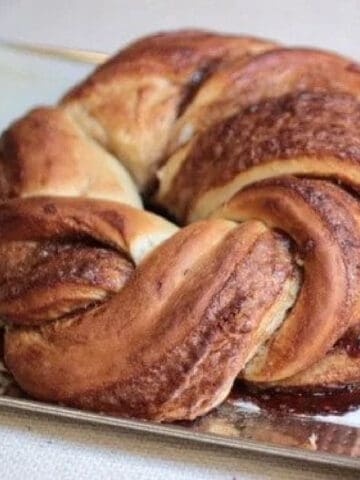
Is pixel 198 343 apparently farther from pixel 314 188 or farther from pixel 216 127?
pixel 216 127

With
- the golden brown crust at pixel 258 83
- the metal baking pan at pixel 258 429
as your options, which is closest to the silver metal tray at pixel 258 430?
the metal baking pan at pixel 258 429

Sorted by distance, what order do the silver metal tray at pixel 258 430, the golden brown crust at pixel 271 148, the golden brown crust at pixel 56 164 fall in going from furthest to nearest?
the golden brown crust at pixel 56 164 → the golden brown crust at pixel 271 148 → the silver metal tray at pixel 258 430

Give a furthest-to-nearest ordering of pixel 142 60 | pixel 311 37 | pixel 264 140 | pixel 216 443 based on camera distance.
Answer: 1. pixel 311 37
2. pixel 142 60
3. pixel 264 140
4. pixel 216 443

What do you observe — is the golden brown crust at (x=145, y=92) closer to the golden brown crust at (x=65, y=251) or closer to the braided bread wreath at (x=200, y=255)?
the braided bread wreath at (x=200, y=255)

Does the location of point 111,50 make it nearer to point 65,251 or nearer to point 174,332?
point 65,251

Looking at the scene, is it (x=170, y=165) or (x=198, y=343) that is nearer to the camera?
(x=198, y=343)

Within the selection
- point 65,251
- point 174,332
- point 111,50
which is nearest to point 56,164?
point 65,251

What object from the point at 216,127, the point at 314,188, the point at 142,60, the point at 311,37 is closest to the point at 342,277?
the point at 314,188

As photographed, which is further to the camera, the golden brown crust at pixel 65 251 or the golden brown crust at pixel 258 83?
the golden brown crust at pixel 258 83
